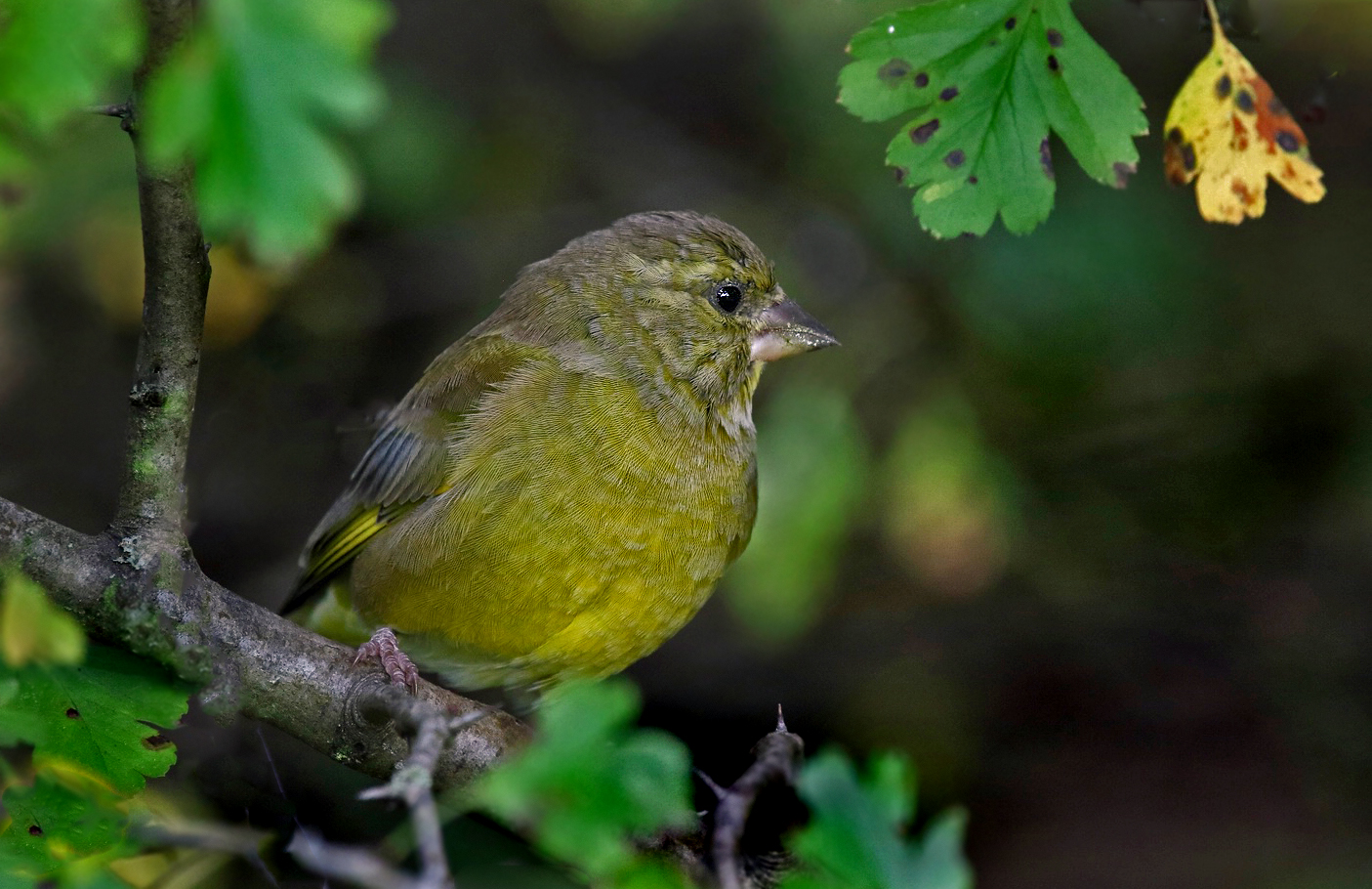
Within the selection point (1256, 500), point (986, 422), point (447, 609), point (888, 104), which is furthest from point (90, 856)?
point (1256, 500)

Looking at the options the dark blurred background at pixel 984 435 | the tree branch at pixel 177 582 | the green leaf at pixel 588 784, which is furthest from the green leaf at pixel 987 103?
the dark blurred background at pixel 984 435

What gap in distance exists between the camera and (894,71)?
2805 millimetres

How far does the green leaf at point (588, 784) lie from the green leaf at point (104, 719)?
130 centimetres

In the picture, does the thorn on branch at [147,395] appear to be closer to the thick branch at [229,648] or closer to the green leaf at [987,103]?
the thick branch at [229,648]

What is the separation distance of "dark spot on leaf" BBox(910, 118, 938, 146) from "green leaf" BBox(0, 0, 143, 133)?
5.22ft

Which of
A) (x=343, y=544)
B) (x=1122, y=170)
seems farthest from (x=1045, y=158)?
(x=343, y=544)

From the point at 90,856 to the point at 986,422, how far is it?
4249 millimetres

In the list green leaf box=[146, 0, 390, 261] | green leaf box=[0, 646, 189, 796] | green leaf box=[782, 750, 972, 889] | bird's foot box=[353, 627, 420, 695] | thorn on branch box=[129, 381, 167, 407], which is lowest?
green leaf box=[0, 646, 189, 796]

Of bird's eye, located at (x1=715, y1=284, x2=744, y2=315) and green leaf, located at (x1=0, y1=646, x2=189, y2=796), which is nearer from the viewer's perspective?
green leaf, located at (x1=0, y1=646, x2=189, y2=796)

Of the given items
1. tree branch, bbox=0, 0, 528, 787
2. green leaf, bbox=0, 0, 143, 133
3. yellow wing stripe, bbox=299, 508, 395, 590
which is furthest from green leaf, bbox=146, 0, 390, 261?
yellow wing stripe, bbox=299, 508, 395, 590

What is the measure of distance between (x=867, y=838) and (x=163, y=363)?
1735mm

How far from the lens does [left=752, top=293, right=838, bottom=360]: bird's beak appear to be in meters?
4.10

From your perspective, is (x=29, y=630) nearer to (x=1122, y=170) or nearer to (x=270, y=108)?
(x=270, y=108)

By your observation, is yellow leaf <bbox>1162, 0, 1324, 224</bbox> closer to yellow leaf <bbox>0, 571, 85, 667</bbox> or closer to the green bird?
the green bird
